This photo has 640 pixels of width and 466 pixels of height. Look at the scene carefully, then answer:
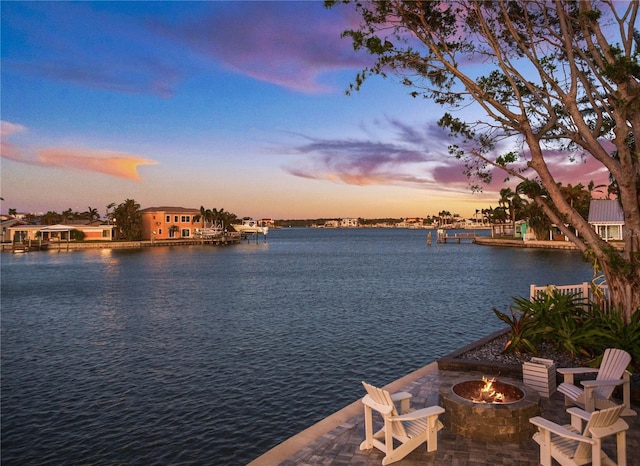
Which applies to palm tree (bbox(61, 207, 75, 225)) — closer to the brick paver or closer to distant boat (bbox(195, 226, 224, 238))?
distant boat (bbox(195, 226, 224, 238))

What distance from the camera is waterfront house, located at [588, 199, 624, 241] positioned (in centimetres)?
6253

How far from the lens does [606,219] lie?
63.1 metres

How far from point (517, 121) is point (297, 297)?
22.1m

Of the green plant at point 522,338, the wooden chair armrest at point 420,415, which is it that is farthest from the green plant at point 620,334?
the wooden chair armrest at point 420,415

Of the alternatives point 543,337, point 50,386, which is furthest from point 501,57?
point 50,386

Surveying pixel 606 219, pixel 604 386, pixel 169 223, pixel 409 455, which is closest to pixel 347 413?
pixel 409 455

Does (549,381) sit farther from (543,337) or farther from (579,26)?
A: (579,26)

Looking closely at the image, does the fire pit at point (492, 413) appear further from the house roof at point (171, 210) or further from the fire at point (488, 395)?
the house roof at point (171, 210)

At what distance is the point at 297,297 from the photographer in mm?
32000

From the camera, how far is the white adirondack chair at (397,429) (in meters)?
6.52

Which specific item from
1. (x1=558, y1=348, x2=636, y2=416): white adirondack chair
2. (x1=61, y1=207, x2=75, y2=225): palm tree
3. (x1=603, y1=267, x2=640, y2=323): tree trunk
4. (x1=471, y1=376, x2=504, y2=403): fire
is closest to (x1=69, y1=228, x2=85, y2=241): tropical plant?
(x1=61, y1=207, x2=75, y2=225): palm tree

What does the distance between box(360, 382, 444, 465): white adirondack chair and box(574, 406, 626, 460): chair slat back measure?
1.79 metres

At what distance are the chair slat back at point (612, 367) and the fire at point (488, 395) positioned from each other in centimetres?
177

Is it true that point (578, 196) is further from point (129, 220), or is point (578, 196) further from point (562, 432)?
point (129, 220)
